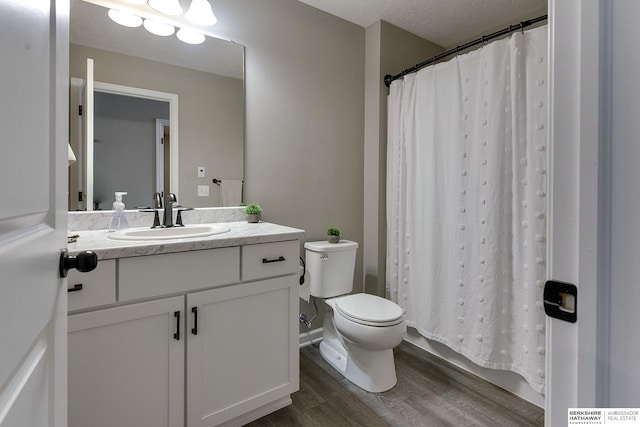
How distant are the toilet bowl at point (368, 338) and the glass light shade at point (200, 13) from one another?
1839mm

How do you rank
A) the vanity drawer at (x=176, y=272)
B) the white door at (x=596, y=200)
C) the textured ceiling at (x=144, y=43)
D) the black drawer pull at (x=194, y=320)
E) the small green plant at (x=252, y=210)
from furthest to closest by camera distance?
the small green plant at (x=252, y=210) < the textured ceiling at (x=144, y=43) < the black drawer pull at (x=194, y=320) < the vanity drawer at (x=176, y=272) < the white door at (x=596, y=200)

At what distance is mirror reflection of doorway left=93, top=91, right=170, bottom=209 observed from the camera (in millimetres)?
1558

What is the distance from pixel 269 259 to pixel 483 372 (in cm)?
150

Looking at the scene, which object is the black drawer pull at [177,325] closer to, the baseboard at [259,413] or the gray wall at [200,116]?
the baseboard at [259,413]

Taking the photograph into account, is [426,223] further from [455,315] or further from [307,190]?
[307,190]

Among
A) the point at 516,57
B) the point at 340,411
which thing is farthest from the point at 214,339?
the point at 516,57

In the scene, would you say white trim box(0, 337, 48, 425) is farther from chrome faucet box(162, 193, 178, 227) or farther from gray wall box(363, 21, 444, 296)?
gray wall box(363, 21, 444, 296)

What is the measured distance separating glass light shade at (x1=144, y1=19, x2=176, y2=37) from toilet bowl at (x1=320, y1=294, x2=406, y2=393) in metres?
1.86

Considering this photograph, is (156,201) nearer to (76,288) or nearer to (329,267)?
(76,288)

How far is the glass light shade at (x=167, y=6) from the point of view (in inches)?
64.2

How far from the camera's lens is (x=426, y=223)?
6.93ft

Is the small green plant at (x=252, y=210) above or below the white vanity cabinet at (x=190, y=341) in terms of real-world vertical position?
above

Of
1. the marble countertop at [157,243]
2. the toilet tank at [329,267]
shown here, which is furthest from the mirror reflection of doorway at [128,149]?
the toilet tank at [329,267]

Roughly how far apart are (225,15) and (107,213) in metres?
1.35
